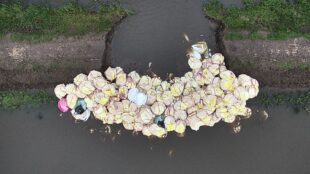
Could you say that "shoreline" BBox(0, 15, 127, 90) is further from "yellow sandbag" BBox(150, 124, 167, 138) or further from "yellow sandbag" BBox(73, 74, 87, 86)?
"yellow sandbag" BBox(150, 124, 167, 138)

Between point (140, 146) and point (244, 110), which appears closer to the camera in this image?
point (244, 110)

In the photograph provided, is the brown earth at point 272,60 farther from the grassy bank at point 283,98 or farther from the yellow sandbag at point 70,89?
the yellow sandbag at point 70,89

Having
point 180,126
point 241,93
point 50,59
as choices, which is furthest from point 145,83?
point 50,59

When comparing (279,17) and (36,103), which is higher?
(279,17)

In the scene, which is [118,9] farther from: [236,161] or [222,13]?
[236,161]

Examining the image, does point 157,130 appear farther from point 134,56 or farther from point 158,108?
point 134,56

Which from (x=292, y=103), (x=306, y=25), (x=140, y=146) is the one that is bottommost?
(x=140, y=146)

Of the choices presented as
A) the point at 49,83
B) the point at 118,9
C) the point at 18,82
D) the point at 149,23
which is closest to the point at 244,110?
the point at 149,23
